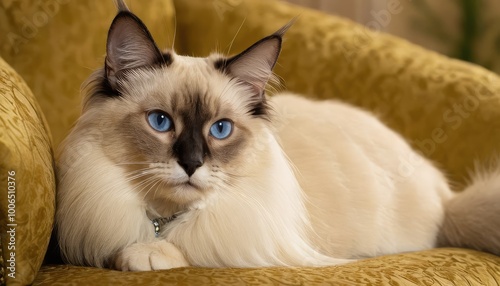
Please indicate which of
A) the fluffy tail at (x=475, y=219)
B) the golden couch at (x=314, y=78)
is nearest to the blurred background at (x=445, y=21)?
the golden couch at (x=314, y=78)

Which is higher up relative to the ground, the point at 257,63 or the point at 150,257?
the point at 257,63

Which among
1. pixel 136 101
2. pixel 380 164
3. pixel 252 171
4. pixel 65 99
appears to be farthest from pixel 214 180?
pixel 65 99

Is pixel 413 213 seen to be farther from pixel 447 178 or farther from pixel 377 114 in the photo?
pixel 377 114

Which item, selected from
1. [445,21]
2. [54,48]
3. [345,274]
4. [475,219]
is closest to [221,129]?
[345,274]

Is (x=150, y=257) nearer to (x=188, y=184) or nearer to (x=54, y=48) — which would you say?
(x=188, y=184)

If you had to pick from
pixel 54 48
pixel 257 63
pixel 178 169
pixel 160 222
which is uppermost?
pixel 54 48

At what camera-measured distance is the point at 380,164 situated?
176 centimetres

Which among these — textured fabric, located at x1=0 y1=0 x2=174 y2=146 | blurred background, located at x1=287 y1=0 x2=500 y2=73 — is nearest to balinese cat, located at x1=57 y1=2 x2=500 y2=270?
textured fabric, located at x1=0 y1=0 x2=174 y2=146

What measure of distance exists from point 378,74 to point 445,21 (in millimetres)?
1877

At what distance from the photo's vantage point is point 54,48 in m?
2.10

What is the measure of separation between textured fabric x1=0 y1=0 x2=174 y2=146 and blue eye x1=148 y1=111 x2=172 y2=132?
2.85 feet

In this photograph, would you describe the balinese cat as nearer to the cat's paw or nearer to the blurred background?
the cat's paw

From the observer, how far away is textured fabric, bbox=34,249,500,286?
1184 mm

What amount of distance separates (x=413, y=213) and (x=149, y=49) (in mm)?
863
